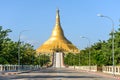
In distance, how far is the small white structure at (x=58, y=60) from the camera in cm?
17465

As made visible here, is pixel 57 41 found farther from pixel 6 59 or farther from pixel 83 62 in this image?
pixel 6 59

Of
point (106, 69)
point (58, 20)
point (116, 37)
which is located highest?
point (58, 20)

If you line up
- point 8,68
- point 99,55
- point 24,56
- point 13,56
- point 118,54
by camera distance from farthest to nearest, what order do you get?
point 24,56 < point 13,56 < point 99,55 < point 8,68 < point 118,54

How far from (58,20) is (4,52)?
391ft

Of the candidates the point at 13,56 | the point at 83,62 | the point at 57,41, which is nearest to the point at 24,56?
the point at 13,56

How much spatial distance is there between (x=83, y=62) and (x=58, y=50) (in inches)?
2715

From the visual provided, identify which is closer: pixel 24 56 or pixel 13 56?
pixel 13 56

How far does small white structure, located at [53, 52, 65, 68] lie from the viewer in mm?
174650

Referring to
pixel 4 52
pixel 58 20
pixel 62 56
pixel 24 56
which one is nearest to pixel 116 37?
pixel 4 52

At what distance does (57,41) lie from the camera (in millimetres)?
199625

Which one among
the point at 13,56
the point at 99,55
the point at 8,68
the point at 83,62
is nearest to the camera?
the point at 8,68

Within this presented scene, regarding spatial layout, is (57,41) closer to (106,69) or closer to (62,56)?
(62,56)

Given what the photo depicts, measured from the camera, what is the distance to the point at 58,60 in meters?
182

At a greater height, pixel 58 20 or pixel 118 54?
pixel 58 20
